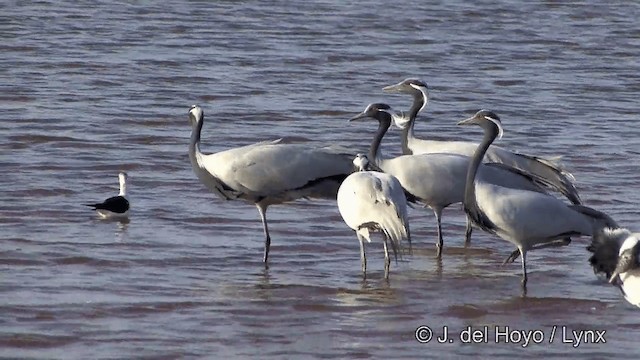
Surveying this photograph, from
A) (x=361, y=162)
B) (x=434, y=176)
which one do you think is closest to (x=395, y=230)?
A: (x=361, y=162)

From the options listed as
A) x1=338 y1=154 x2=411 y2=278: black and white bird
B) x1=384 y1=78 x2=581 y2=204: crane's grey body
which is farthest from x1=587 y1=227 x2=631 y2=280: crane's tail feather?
x1=384 y1=78 x2=581 y2=204: crane's grey body

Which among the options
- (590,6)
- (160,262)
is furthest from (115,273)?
(590,6)

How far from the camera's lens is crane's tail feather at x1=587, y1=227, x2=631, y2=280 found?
9.70 m

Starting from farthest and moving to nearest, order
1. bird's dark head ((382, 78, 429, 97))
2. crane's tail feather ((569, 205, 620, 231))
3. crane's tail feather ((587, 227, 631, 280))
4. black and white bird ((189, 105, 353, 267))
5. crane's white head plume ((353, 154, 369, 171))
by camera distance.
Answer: bird's dark head ((382, 78, 429, 97)) < black and white bird ((189, 105, 353, 267)) < crane's white head plume ((353, 154, 369, 171)) < crane's tail feather ((569, 205, 620, 231)) < crane's tail feather ((587, 227, 631, 280))

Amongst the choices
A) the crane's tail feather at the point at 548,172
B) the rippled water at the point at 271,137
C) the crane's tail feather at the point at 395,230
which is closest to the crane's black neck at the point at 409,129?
the rippled water at the point at 271,137

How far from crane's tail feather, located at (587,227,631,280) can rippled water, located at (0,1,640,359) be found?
0.29 metres

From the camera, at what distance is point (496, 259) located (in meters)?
11.6

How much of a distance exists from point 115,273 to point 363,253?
1.60 metres

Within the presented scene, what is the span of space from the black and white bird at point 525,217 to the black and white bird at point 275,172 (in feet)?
4.48

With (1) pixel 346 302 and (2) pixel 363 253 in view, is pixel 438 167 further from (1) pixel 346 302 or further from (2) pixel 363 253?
(1) pixel 346 302

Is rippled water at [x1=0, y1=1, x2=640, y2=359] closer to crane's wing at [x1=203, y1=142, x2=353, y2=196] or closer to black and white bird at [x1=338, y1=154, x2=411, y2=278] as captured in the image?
black and white bird at [x1=338, y1=154, x2=411, y2=278]

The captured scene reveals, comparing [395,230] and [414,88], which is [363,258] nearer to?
[395,230]

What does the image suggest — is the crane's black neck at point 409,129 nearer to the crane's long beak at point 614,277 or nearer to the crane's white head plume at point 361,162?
the crane's white head plume at point 361,162

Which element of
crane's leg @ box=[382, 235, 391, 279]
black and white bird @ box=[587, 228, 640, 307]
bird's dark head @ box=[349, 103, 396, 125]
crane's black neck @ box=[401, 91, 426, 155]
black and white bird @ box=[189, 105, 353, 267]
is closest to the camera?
black and white bird @ box=[587, 228, 640, 307]
